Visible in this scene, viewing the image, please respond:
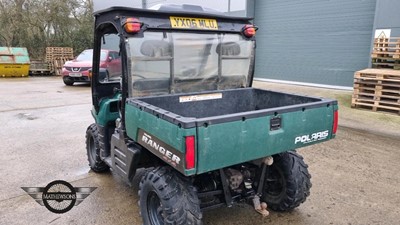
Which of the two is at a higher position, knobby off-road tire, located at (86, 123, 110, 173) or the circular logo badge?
knobby off-road tire, located at (86, 123, 110, 173)

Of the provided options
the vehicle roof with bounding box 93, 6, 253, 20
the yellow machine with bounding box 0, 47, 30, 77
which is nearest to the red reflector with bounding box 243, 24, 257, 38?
the vehicle roof with bounding box 93, 6, 253, 20

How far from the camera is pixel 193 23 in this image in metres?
3.11

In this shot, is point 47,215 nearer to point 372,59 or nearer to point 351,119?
point 351,119

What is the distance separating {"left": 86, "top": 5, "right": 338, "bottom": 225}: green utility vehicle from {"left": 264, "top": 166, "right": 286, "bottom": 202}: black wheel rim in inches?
0.4

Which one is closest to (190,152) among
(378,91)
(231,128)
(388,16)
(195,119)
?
(195,119)

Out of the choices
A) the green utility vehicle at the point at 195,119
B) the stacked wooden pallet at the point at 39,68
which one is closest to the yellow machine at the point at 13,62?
the stacked wooden pallet at the point at 39,68

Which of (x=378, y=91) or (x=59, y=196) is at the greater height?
(x=378, y=91)

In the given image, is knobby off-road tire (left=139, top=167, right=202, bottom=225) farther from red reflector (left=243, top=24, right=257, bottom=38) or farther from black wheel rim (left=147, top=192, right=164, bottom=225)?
red reflector (left=243, top=24, right=257, bottom=38)

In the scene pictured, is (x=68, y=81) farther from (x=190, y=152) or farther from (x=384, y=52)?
(x=190, y=152)

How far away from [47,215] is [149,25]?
2.18 meters

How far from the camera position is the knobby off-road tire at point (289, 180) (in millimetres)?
3041

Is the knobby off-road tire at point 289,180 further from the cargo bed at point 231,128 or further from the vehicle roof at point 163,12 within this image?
the vehicle roof at point 163,12

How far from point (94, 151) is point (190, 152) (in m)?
2.57

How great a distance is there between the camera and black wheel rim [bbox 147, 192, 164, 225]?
2709 mm
